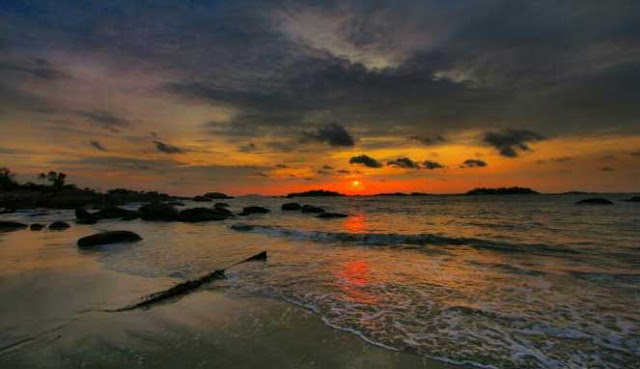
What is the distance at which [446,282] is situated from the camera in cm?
1092

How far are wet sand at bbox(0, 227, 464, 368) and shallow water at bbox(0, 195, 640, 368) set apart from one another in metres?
0.63

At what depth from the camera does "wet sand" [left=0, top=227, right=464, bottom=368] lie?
5.56 m

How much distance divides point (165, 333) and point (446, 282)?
288 inches

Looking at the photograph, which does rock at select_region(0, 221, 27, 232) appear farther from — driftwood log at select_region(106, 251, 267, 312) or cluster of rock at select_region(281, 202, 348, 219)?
cluster of rock at select_region(281, 202, 348, 219)

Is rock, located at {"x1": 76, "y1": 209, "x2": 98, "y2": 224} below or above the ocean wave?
above

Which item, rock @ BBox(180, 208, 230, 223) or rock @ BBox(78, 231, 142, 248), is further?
rock @ BBox(180, 208, 230, 223)

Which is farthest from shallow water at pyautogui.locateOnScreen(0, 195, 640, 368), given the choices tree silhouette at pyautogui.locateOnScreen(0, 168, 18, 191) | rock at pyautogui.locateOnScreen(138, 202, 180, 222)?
tree silhouette at pyautogui.locateOnScreen(0, 168, 18, 191)

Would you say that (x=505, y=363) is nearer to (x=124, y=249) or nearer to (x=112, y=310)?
(x=112, y=310)

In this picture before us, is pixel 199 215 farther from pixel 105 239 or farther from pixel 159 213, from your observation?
pixel 105 239

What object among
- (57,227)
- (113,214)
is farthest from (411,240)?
(113,214)

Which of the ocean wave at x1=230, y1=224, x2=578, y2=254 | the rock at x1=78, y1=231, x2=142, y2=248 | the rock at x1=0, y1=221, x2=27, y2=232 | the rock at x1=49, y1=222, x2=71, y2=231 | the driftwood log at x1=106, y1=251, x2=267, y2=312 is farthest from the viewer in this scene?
the rock at x1=49, y1=222, x2=71, y2=231

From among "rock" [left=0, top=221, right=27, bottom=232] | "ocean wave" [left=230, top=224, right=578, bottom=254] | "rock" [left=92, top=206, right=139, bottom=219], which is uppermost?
"rock" [left=92, top=206, right=139, bottom=219]

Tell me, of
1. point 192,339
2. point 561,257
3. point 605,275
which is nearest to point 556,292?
point 605,275

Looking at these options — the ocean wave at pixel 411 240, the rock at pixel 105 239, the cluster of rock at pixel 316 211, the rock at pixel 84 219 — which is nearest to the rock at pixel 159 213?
the rock at pixel 84 219
